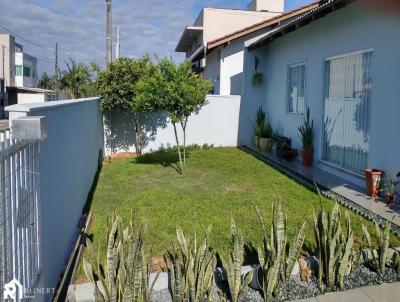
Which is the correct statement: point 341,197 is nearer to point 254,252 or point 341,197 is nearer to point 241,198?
point 241,198

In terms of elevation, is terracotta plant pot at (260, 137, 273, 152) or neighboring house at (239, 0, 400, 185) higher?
neighboring house at (239, 0, 400, 185)

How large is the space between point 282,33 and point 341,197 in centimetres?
633

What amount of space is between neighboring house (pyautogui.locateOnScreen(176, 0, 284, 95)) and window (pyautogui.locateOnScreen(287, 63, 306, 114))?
13.9ft

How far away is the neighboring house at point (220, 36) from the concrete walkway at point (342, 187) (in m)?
6.71

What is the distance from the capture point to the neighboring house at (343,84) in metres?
7.35

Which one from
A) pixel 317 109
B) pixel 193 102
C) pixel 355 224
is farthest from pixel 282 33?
pixel 355 224

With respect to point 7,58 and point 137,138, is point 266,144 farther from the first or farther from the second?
point 7,58

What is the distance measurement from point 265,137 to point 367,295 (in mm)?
10221

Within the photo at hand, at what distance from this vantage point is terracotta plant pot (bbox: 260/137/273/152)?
1352 cm

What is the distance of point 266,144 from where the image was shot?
1360 cm

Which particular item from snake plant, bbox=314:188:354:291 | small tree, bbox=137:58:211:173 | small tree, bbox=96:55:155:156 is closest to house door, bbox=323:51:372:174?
small tree, bbox=137:58:211:173

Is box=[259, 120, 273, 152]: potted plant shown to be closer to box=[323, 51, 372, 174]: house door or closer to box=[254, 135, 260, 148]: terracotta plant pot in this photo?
box=[254, 135, 260, 148]: terracotta plant pot

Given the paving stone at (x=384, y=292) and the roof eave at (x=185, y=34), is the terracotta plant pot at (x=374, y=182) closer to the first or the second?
the paving stone at (x=384, y=292)

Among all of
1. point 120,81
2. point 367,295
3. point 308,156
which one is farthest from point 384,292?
point 120,81
